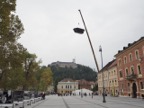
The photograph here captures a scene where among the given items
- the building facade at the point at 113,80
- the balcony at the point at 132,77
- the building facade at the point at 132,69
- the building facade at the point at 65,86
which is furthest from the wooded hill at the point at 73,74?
the balcony at the point at 132,77

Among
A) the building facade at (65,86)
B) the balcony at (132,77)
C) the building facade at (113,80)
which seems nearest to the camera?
the balcony at (132,77)

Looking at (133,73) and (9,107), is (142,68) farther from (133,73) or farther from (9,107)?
(9,107)

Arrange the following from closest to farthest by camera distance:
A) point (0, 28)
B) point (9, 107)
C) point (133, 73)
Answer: point (0, 28)
point (9, 107)
point (133, 73)

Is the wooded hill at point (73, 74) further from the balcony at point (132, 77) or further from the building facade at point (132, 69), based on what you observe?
the balcony at point (132, 77)

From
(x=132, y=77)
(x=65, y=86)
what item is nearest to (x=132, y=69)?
(x=132, y=77)

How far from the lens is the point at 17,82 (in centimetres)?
5022

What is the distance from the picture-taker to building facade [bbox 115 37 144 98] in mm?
48656

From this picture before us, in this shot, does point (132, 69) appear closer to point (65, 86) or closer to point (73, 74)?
point (65, 86)

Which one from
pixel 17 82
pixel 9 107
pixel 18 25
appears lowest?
pixel 9 107

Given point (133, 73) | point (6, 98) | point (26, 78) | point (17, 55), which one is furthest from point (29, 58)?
point (6, 98)

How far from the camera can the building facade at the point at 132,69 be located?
48656mm

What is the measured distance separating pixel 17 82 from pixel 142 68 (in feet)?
86.7

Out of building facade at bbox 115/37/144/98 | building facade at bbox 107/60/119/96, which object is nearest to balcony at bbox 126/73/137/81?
building facade at bbox 115/37/144/98

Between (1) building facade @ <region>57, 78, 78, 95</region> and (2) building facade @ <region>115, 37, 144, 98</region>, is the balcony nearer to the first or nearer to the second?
(2) building facade @ <region>115, 37, 144, 98</region>
